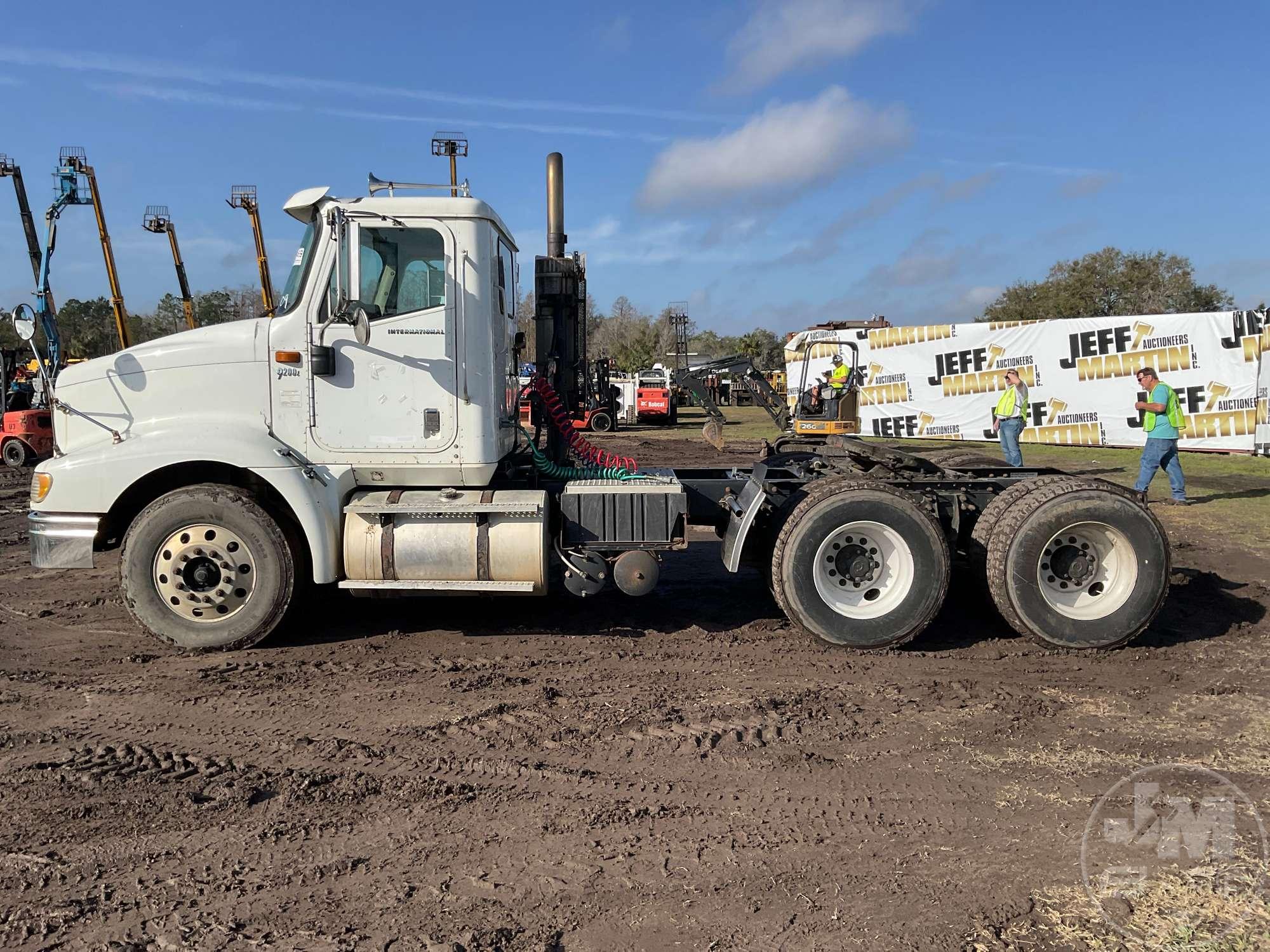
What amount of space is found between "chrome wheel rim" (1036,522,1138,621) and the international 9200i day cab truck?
1 centimetres

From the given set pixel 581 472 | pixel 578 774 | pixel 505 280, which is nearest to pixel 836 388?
pixel 581 472

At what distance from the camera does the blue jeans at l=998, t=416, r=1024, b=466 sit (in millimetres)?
14078

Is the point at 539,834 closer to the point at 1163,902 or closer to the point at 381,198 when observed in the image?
the point at 1163,902

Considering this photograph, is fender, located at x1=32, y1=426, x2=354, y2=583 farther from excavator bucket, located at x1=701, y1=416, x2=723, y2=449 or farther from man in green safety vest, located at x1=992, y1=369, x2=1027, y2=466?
man in green safety vest, located at x1=992, y1=369, x2=1027, y2=466

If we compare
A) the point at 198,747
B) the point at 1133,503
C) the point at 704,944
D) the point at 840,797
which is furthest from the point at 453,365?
the point at 1133,503

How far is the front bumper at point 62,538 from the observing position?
19.6 feet

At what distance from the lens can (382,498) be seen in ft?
20.3

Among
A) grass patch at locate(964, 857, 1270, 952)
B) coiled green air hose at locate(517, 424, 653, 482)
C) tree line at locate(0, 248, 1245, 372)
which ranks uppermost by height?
tree line at locate(0, 248, 1245, 372)

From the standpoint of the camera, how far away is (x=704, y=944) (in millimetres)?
2967

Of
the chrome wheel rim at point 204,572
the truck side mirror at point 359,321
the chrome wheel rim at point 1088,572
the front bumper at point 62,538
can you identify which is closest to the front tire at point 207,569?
the chrome wheel rim at point 204,572

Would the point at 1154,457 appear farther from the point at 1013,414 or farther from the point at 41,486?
the point at 41,486

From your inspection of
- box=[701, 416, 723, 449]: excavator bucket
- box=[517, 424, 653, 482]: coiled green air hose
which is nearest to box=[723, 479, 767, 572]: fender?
box=[517, 424, 653, 482]: coiled green air hose

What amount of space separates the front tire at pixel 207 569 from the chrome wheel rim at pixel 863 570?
3803mm

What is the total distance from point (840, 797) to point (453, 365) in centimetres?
383
